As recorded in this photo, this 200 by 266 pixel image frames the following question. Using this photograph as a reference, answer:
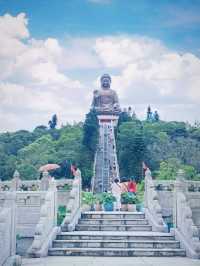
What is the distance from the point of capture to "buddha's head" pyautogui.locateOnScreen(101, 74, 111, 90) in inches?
1750

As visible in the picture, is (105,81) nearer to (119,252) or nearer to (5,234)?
(119,252)

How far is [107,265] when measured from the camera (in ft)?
30.4

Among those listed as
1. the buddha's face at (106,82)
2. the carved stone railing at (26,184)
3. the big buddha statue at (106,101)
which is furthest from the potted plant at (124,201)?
the buddha's face at (106,82)

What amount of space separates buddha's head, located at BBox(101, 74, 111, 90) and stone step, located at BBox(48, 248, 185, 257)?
113ft

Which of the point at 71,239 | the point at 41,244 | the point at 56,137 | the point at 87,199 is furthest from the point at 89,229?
the point at 56,137

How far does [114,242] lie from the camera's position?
1121 cm

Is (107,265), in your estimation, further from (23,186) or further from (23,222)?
(23,186)

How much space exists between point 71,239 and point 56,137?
48831mm

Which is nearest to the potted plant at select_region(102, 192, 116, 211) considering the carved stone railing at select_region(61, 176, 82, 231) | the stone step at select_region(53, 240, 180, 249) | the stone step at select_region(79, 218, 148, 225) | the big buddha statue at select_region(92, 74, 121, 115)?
the carved stone railing at select_region(61, 176, 82, 231)

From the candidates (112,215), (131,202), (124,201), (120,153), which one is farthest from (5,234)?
(120,153)

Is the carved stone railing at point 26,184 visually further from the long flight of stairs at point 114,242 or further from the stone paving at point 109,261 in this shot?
the stone paving at point 109,261

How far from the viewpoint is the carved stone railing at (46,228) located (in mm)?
10352

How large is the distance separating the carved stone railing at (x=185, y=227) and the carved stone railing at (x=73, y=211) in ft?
10.1

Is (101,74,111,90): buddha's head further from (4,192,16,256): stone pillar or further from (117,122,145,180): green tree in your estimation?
(4,192,16,256): stone pillar
